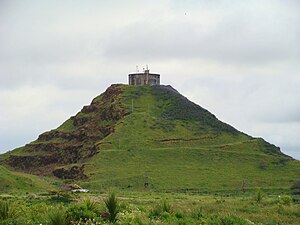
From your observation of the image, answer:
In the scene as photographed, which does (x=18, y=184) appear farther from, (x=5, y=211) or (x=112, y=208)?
(x=112, y=208)

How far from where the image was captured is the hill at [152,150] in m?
76.9

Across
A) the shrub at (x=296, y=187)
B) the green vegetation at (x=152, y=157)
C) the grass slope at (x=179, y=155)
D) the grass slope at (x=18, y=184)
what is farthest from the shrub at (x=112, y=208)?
the grass slope at (x=179, y=155)

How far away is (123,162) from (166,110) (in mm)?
31891

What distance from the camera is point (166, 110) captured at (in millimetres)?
115500

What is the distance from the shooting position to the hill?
3028 inches

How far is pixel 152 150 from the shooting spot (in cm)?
9106

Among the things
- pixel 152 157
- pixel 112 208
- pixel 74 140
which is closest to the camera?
pixel 112 208

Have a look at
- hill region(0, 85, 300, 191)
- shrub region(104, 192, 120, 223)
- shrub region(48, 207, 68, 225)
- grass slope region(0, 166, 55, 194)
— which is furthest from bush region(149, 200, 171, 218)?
hill region(0, 85, 300, 191)

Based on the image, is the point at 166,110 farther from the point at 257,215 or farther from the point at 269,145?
the point at 257,215

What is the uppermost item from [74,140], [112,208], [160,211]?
[74,140]

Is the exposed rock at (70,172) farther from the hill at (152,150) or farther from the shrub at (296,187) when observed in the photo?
the shrub at (296,187)

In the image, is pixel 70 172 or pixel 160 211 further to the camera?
pixel 70 172

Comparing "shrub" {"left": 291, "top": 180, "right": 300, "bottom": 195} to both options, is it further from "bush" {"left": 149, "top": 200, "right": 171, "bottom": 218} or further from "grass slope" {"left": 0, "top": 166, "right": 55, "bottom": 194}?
"bush" {"left": 149, "top": 200, "right": 171, "bottom": 218}

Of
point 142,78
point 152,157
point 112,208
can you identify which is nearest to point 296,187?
point 152,157
